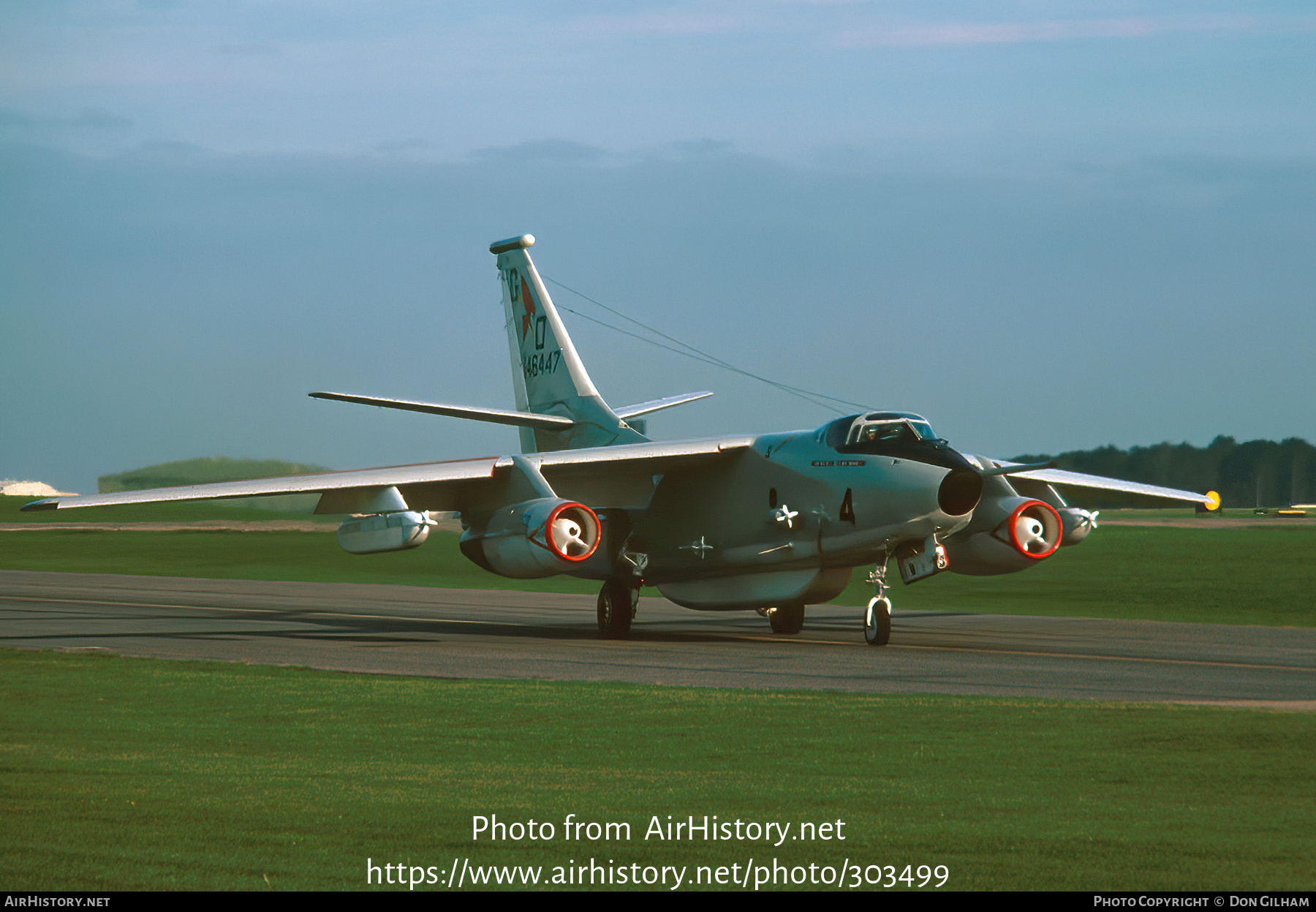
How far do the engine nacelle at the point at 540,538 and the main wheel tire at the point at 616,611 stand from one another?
334 centimetres

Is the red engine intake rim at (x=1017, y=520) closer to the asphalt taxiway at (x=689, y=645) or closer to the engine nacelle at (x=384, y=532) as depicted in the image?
the asphalt taxiway at (x=689, y=645)

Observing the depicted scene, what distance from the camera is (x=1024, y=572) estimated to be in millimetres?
42312

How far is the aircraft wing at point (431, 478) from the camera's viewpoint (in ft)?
72.3

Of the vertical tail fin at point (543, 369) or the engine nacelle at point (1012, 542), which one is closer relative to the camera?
the engine nacelle at point (1012, 542)

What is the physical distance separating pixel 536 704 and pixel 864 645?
9.88 metres

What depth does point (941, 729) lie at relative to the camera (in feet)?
39.2

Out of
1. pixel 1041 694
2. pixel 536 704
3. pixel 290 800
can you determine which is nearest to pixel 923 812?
pixel 290 800

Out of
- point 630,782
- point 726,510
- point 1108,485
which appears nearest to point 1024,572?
point 1108,485

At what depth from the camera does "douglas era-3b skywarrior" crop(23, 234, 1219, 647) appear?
2128cm

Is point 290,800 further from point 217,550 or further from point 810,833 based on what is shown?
point 217,550

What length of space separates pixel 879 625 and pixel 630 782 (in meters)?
13.7

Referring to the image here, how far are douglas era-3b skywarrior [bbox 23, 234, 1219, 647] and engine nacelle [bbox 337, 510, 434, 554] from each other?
0.09 ft

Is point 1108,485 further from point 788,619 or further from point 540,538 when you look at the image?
point 540,538

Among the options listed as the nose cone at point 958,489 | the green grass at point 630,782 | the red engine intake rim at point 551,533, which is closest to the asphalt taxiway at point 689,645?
the red engine intake rim at point 551,533
